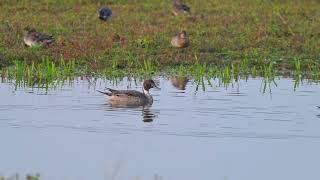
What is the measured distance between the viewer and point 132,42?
19656mm

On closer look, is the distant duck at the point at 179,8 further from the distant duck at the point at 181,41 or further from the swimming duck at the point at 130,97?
the swimming duck at the point at 130,97

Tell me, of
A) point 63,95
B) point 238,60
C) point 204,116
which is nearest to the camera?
point 204,116

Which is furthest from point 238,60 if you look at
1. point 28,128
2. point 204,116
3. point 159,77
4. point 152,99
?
point 28,128

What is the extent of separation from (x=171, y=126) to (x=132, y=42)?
681 centimetres

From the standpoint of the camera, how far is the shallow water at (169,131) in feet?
34.2

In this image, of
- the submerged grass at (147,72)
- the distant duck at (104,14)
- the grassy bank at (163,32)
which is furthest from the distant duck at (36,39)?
the distant duck at (104,14)

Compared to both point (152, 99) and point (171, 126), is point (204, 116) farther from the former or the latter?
point (152, 99)

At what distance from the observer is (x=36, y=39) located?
18812 mm

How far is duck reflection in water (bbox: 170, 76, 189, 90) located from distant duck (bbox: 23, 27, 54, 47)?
292 cm

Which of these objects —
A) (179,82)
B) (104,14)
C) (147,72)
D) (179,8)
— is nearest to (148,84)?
(179,82)

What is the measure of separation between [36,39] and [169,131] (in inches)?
263

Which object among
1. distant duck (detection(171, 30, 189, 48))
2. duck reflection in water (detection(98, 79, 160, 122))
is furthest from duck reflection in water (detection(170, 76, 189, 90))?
distant duck (detection(171, 30, 189, 48))

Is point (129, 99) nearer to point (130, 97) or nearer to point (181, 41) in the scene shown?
point (130, 97)

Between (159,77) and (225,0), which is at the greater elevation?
(225,0)
